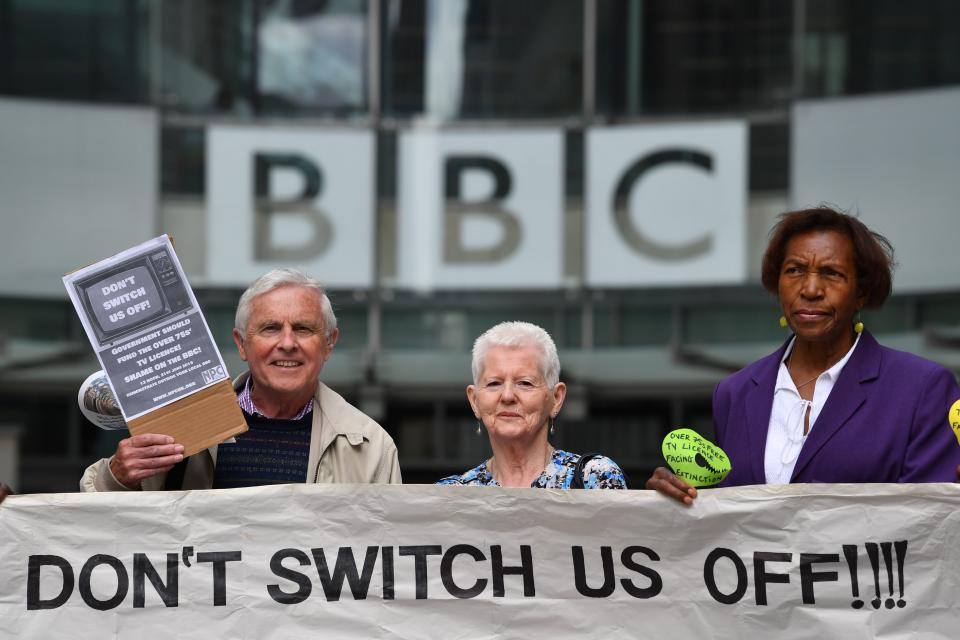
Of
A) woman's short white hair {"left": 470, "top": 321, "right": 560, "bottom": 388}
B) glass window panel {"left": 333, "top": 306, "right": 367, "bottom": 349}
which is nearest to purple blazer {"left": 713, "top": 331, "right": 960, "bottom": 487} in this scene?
woman's short white hair {"left": 470, "top": 321, "right": 560, "bottom": 388}

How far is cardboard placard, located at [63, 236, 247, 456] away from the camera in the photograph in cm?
306

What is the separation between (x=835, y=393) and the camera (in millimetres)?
3219

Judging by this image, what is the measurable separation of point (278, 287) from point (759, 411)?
118 cm

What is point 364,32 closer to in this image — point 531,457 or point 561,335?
point 561,335

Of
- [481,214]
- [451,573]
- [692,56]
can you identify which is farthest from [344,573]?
[692,56]

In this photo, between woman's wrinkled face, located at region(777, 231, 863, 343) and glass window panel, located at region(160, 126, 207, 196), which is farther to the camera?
glass window panel, located at region(160, 126, 207, 196)

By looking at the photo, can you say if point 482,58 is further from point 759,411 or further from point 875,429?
point 875,429

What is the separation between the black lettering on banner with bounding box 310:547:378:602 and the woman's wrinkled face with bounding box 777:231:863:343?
1.12 metres

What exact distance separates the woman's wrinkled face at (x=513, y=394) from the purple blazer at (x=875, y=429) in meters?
0.49

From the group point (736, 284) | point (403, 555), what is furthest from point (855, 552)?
point (736, 284)

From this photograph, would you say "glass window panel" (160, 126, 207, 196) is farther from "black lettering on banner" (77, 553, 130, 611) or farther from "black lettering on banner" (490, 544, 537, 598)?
"black lettering on banner" (490, 544, 537, 598)

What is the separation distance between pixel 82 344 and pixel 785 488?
7.18 meters

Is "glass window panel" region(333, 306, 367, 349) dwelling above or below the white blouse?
below

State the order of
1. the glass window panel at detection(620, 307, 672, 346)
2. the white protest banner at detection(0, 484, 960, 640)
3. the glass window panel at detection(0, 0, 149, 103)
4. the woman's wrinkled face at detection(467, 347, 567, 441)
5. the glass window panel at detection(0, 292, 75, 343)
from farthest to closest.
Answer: the glass window panel at detection(620, 307, 672, 346) < the glass window panel at detection(0, 0, 149, 103) < the glass window panel at detection(0, 292, 75, 343) < the woman's wrinkled face at detection(467, 347, 567, 441) < the white protest banner at detection(0, 484, 960, 640)
